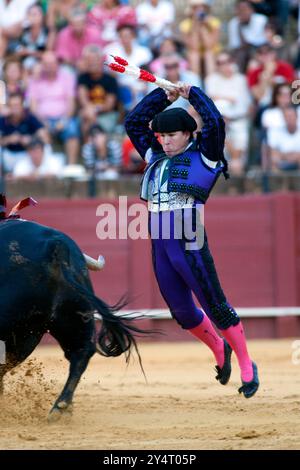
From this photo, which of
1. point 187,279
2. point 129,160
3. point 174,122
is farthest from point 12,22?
point 187,279

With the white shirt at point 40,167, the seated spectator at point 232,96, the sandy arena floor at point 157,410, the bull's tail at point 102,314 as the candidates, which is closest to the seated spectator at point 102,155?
the white shirt at point 40,167

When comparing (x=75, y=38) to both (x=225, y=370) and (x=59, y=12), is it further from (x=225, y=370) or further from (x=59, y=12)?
(x=225, y=370)

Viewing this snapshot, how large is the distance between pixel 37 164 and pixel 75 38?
1791 millimetres

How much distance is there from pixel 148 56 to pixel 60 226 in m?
2.25

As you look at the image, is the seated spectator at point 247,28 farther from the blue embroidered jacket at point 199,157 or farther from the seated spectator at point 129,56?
the blue embroidered jacket at point 199,157

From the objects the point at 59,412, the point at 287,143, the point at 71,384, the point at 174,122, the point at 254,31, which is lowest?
the point at 59,412

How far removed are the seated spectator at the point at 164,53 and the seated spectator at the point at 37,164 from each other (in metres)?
1.45

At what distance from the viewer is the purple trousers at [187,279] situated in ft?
17.2

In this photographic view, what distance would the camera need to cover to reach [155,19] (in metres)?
10.9

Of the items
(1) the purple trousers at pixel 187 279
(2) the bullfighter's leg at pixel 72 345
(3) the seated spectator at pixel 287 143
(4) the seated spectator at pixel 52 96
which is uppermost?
(4) the seated spectator at pixel 52 96

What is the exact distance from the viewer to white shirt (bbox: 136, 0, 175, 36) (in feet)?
35.4

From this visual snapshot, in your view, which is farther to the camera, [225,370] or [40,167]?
[40,167]

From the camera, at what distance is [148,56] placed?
10445 mm

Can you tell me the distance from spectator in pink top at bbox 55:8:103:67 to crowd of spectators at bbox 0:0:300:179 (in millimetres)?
10
